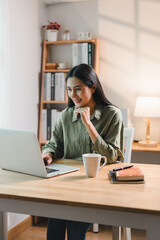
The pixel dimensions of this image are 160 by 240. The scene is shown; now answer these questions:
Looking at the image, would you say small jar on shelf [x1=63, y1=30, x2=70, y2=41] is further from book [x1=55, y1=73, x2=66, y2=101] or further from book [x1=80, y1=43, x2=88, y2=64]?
book [x1=55, y1=73, x2=66, y2=101]

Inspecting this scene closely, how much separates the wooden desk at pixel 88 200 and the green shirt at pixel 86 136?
0.35 metres

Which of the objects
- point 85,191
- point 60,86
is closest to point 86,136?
point 85,191

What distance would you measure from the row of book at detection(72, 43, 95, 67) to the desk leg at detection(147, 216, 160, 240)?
7.56 feet

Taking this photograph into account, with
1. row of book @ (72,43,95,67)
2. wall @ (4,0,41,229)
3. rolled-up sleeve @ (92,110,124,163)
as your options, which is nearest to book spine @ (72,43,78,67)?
row of book @ (72,43,95,67)

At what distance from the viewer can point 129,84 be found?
3182 millimetres

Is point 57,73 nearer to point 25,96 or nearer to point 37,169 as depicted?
point 25,96

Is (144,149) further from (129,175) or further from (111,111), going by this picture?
(129,175)

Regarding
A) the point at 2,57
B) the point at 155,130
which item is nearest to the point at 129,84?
the point at 155,130

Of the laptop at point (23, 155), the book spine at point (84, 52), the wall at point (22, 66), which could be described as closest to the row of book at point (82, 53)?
the book spine at point (84, 52)

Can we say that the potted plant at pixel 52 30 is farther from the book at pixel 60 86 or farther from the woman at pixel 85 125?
the woman at pixel 85 125

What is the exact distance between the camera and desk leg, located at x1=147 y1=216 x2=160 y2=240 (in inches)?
38.2

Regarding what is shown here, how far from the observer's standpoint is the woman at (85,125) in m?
1.62

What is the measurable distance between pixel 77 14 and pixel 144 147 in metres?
1.58

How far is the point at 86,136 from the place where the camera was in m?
1.77
